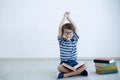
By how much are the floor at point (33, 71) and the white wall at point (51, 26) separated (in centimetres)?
24

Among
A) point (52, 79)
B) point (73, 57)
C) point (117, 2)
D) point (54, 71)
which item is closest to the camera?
point (52, 79)

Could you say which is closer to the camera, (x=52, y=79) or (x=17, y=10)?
(x=52, y=79)

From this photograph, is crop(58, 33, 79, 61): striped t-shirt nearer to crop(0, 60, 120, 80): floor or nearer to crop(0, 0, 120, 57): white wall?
crop(0, 60, 120, 80): floor

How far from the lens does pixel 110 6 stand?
4.19m

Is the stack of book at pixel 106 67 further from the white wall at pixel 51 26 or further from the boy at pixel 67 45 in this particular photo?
the white wall at pixel 51 26

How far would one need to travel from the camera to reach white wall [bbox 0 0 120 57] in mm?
4215

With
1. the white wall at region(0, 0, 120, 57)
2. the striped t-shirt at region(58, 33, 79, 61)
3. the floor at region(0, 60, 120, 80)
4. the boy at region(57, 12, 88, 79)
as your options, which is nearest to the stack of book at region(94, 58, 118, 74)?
the floor at region(0, 60, 120, 80)

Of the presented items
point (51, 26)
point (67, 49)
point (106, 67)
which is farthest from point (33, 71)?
point (51, 26)

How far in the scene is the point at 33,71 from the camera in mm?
3379

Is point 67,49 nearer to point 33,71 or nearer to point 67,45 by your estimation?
point 67,45

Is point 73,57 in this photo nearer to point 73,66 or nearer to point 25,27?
point 73,66

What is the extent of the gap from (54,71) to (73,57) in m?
0.36

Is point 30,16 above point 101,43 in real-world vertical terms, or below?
above

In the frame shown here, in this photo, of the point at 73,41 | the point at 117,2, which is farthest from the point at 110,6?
the point at 73,41
